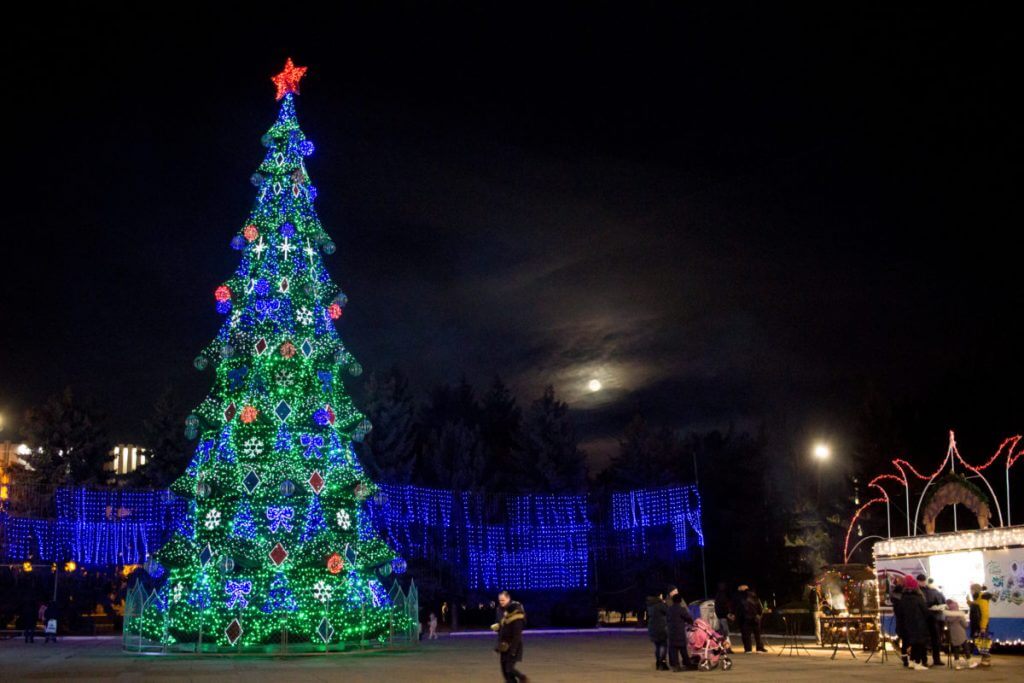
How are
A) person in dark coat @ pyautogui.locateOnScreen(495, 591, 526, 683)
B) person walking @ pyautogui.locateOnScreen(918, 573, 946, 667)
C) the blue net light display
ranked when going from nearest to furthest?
person in dark coat @ pyautogui.locateOnScreen(495, 591, 526, 683), person walking @ pyautogui.locateOnScreen(918, 573, 946, 667), the blue net light display

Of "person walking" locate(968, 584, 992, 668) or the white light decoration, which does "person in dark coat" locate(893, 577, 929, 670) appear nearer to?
"person walking" locate(968, 584, 992, 668)

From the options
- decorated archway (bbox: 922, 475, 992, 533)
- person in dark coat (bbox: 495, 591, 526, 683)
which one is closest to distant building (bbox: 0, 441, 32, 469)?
person in dark coat (bbox: 495, 591, 526, 683)

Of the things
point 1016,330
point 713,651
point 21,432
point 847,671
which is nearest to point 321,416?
point 713,651

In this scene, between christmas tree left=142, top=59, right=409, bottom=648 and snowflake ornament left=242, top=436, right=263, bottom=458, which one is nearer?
christmas tree left=142, top=59, right=409, bottom=648

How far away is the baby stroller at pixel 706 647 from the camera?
18.0m

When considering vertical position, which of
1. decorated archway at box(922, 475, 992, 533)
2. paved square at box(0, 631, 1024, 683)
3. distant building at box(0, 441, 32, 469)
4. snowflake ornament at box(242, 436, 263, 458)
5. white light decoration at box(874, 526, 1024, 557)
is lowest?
paved square at box(0, 631, 1024, 683)

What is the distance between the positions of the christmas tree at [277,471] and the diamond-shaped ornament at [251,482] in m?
0.03

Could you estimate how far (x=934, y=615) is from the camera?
57.0 ft

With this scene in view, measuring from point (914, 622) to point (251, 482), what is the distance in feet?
49.3

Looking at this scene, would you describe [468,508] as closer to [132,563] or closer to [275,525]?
[132,563]

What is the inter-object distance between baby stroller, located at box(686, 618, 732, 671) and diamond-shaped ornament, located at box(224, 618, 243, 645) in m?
10.7

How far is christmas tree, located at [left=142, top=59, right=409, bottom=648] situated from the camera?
2308 cm

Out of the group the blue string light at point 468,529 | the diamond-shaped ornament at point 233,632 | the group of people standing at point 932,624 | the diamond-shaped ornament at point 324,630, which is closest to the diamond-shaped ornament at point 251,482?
the diamond-shaped ornament at point 233,632

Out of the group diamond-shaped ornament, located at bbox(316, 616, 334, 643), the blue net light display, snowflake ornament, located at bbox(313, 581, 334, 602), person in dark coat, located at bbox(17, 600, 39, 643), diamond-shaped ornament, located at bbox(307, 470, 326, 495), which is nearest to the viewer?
diamond-shaped ornament, located at bbox(316, 616, 334, 643)
